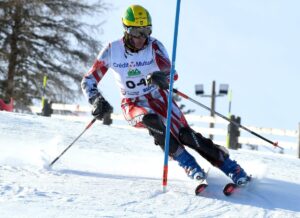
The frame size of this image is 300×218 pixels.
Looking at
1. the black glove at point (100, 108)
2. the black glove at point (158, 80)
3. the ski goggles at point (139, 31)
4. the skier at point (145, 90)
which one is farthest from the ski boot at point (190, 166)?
the ski goggles at point (139, 31)

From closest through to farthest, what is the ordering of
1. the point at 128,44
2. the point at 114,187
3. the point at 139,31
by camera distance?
the point at 114,187
the point at 139,31
the point at 128,44

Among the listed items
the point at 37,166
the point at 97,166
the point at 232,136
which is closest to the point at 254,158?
the point at 97,166

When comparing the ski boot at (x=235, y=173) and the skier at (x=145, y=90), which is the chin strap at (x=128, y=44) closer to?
the skier at (x=145, y=90)

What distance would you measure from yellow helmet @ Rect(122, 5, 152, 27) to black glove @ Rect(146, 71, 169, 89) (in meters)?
0.57

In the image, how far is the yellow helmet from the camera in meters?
6.02

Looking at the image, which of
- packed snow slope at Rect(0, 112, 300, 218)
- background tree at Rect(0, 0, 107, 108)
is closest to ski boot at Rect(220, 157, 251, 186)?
packed snow slope at Rect(0, 112, 300, 218)

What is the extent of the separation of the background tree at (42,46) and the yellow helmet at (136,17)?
18420 millimetres

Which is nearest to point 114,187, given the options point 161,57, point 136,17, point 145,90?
point 145,90

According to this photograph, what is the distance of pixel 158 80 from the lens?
5.71 metres

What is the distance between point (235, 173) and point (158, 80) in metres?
1.08

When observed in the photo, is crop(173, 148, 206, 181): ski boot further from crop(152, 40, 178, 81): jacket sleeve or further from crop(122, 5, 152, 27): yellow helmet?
crop(122, 5, 152, 27): yellow helmet

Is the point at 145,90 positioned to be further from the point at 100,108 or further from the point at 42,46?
the point at 42,46

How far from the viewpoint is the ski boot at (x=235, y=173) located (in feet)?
18.6

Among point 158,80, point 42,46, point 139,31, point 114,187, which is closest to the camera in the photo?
point 114,187
